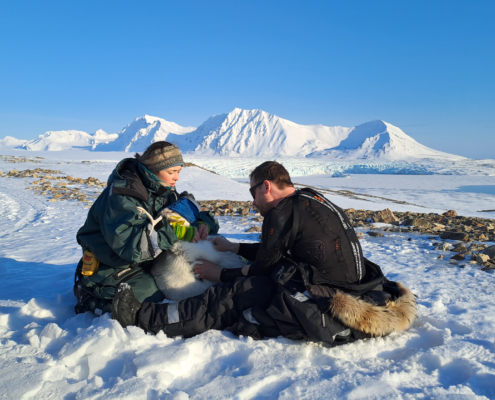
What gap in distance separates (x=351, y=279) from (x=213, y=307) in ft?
2.98

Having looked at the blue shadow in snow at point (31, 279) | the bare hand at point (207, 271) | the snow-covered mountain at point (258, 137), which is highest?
the snow-covered mountain at point (258, 137)

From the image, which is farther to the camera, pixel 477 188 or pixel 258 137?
pixel 258 137

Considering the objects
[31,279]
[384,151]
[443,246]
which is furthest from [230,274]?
[384,151]

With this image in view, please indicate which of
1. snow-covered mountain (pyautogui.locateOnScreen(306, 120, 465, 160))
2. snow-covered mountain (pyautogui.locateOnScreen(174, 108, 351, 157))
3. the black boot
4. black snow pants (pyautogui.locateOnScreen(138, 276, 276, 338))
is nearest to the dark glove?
black snow pants (pyautogui.locateOnScreen(138, 276, 276, 338))

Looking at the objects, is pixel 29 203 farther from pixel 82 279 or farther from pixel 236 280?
pixel 236 280

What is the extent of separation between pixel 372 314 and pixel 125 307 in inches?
60.0

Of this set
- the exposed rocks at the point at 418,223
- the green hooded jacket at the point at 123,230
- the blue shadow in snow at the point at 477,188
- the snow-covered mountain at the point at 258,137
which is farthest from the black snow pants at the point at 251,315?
the snow-covered mountain at the point at 258,137

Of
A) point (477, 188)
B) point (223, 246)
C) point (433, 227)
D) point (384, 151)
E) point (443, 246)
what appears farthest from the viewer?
point (384, 151)

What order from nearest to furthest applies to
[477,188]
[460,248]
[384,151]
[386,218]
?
1. [460,248]
2. [386,218]
3. [477,188]
4. [384,151]

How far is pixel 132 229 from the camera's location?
2.26 m

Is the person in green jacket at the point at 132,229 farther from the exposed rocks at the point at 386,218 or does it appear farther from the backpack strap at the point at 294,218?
the exposed rocks at the point at 386,218

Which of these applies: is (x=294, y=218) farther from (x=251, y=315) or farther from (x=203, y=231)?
(x=203, y=231)

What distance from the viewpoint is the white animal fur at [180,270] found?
2475mm

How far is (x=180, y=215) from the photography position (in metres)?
2.65
